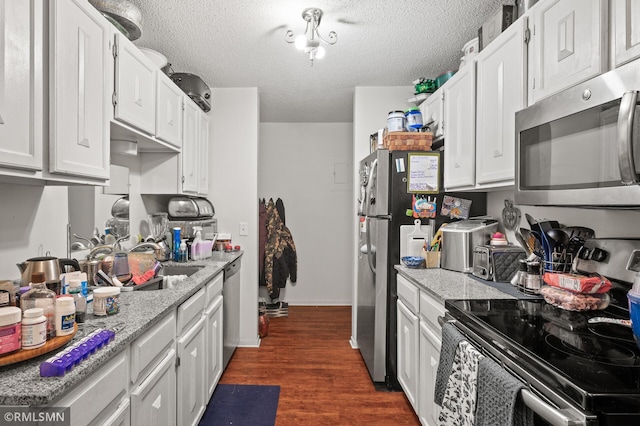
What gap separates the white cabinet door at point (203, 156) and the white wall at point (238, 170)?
0.09 metres

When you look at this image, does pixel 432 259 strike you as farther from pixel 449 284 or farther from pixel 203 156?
pixel 203 156

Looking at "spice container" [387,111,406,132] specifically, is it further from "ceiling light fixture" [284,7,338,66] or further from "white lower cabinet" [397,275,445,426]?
"white lower cabinet" [397,275,445,426]

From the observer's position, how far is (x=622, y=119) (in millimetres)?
931

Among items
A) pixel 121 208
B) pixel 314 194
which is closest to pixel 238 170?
pixel 121 208

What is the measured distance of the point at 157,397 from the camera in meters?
1.39

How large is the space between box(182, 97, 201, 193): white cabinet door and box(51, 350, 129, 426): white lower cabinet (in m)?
1.77

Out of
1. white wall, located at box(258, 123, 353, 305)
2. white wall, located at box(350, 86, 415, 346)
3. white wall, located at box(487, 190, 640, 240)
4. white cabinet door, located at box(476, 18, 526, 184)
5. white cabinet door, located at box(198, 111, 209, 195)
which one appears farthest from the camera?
white wall, located at box(258, 123, 353, 305)

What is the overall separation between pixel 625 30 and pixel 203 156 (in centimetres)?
285

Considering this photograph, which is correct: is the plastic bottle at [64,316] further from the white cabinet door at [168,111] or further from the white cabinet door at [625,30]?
the white cabinet door at [625,30]

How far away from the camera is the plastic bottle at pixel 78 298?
117 cm

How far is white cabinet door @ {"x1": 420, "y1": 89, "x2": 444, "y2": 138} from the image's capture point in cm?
251

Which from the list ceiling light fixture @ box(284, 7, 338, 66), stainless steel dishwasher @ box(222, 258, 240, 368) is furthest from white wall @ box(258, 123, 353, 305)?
ceiling light fixture @ box(284, 7, 338, 66)

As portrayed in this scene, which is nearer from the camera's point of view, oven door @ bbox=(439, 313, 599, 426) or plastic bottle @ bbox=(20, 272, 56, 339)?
oven door @ bbox=(439, 313, 599, 426)

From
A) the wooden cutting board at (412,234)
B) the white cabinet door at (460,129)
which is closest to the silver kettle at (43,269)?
the wooden cutting board at (412,234)
